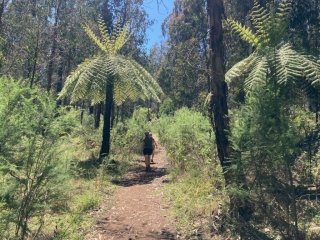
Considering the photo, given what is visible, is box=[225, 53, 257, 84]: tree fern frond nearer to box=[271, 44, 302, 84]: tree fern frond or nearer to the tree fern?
the tree fern

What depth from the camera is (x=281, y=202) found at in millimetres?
4457

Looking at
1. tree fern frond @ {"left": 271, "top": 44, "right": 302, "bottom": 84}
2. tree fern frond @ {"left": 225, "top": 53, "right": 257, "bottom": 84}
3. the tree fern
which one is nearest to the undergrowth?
tree fern frond @ {"left": 225, "top": 53, "right": 257, "bottom": 84}

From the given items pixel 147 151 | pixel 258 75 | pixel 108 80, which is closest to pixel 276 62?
pixel 258 75

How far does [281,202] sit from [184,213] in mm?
2143

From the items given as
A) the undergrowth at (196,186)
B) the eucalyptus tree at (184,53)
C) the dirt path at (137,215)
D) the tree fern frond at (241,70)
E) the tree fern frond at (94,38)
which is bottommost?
the dirt path at (137,215)

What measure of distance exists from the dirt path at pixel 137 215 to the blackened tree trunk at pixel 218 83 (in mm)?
1658

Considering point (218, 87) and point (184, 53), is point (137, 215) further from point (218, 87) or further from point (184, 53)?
point (184, 53)

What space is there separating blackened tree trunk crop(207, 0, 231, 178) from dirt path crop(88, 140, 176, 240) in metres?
1.66

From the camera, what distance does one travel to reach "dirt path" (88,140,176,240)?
557 cm

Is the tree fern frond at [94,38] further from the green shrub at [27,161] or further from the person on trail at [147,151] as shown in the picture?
the green shrub at [27,161]

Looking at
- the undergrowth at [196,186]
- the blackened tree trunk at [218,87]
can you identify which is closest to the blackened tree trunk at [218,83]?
the blackened tree trunk at [218,87]

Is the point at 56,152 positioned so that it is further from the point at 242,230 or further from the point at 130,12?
the point at 130,12

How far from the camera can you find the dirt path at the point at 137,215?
5.57 meters

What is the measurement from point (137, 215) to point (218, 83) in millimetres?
3174
